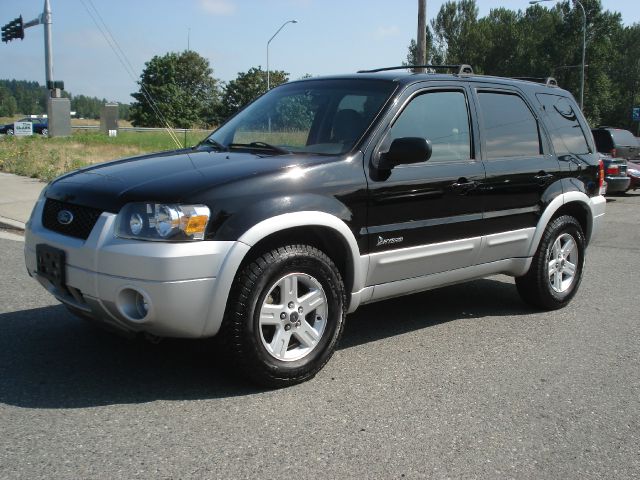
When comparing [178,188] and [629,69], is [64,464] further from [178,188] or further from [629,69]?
[629,69]

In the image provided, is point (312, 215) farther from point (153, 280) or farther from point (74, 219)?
point (74, 219)

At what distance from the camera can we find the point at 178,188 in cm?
354

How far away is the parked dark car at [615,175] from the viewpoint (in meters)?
16.0

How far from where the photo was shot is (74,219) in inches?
149

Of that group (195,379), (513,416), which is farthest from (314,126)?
(513,416)

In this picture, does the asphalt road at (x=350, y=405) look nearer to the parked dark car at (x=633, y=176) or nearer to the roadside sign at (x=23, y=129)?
the parked dark car at (x=633, y=176)

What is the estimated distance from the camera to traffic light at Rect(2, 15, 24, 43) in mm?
29103

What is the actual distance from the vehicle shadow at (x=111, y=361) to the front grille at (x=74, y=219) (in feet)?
2.75

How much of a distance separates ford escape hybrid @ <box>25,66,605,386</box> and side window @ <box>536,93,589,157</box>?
0.10ft

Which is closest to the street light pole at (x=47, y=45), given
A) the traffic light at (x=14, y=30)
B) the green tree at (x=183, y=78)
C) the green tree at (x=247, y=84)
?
the traffic light at (x=14, y=30)

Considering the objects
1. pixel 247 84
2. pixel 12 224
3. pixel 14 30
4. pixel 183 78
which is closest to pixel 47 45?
pixel 14 30

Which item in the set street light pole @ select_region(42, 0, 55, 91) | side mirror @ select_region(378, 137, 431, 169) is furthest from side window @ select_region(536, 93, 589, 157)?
street light pole @ select_region(42, 0, 55, 91)

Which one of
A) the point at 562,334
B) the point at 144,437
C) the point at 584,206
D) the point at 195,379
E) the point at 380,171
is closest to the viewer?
the point at 144,437

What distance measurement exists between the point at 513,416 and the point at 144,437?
188 cm
